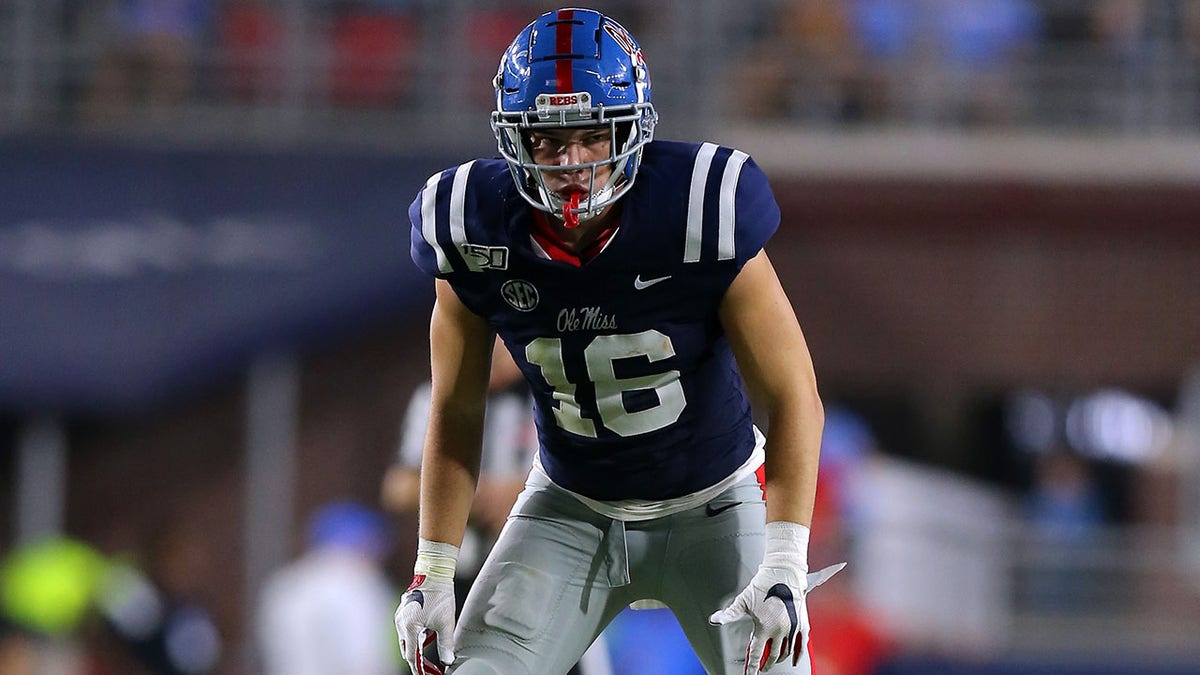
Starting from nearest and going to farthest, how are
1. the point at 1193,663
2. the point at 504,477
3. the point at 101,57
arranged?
the point at 504,477 → the point at 1193,663 → the point at 101,57

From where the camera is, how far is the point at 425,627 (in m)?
3.49

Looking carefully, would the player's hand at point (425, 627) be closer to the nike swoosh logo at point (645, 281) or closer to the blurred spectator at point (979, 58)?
the nike swoosh logo at point (645, 281)

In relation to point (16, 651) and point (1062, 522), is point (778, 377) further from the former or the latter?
point (1062, 522)

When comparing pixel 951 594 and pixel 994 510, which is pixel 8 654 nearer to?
pixel 951 594

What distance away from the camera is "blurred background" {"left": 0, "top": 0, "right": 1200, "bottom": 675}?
9625 millimetres

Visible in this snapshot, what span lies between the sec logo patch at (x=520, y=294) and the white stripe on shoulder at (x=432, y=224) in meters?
0.11

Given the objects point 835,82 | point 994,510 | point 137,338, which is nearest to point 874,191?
point 835,82

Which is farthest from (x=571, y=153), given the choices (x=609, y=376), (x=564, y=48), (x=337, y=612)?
(x=337, y=612)

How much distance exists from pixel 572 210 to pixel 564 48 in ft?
1.03

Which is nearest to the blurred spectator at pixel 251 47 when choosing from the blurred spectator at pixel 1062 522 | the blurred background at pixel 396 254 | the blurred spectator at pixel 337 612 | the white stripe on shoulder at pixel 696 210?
the blurred background at pixel 396 254

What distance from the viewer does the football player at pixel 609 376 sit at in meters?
3.35

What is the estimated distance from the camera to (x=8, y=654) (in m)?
8.80

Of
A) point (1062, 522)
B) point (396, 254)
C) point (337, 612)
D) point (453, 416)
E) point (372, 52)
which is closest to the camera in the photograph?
point (453, 416)

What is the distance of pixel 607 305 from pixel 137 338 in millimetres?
6521
